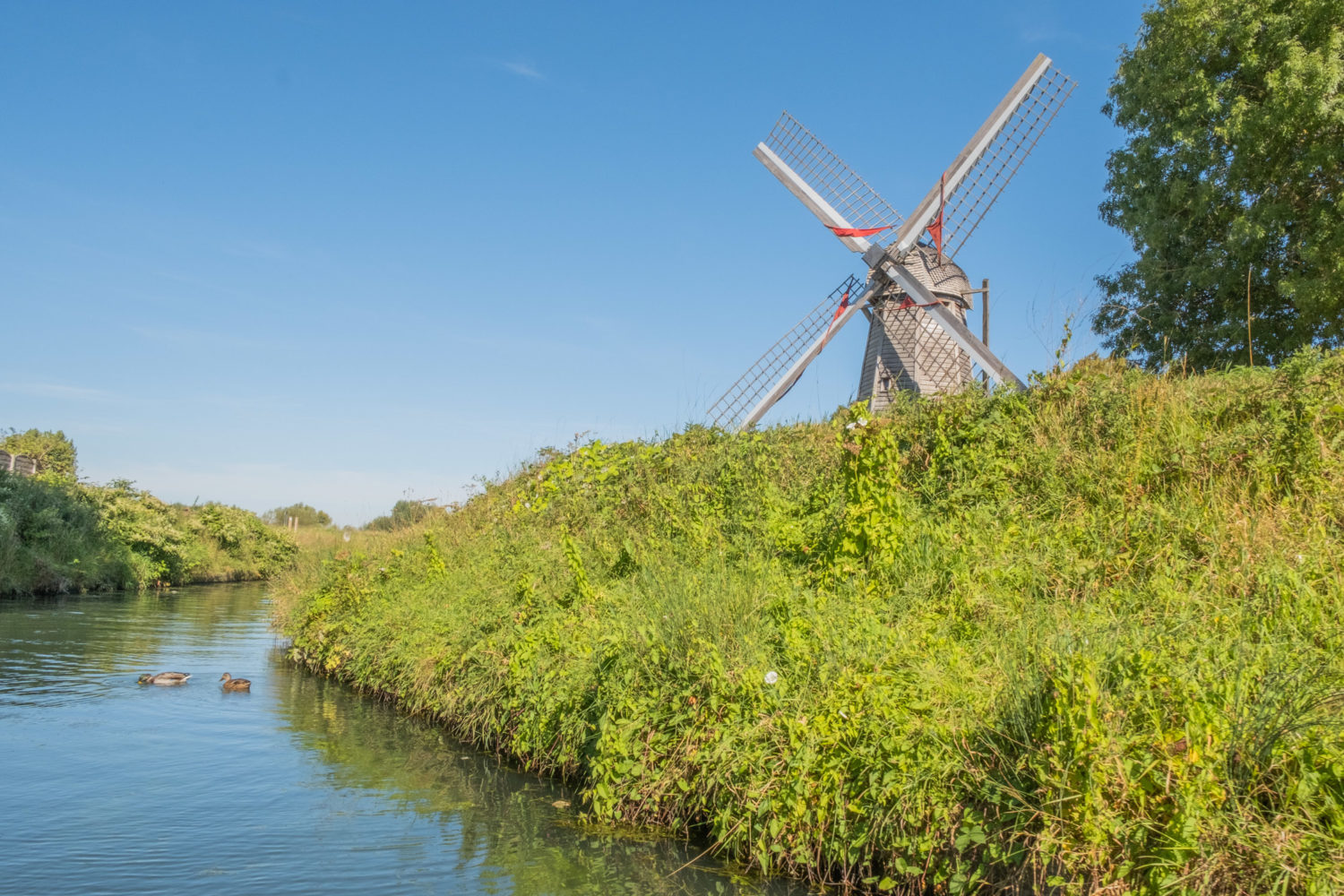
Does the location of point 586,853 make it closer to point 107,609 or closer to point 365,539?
point 365,539

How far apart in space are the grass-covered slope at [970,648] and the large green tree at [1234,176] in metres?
7.56

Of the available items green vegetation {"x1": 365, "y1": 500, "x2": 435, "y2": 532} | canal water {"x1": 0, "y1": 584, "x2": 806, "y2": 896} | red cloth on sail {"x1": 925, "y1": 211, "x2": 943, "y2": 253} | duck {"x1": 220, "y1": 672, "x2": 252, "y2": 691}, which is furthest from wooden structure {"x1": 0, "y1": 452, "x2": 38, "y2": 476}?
red cloth on sail {"x1": 925, "y1": 211, "x2": 943, "y2": 253}

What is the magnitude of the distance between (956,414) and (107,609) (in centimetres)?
1964

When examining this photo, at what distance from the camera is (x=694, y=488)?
10805 mm

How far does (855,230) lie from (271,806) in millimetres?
14216

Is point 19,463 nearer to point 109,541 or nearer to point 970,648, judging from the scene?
point 109,541

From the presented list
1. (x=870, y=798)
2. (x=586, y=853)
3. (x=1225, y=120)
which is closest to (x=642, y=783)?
(x=586, y=853)

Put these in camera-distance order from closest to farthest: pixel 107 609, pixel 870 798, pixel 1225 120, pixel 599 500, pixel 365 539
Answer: pixel 870 798, pixel 599 500, pixel 1225 120, pixel 365 539, pixel 107 609

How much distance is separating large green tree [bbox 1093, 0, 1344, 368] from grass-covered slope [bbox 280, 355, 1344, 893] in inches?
298

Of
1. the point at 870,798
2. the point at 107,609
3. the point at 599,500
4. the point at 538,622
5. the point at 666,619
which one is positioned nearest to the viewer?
the point at 870,798

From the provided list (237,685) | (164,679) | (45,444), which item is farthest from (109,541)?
(45,444)

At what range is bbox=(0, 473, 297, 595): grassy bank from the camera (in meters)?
22.5

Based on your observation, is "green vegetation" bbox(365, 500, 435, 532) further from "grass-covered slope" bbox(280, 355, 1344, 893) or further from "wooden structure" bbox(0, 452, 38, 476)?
"wooden structure" bbox(0, 452, 38, 476)

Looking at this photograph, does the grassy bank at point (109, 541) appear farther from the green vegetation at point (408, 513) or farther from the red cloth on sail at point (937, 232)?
the red cloth on sail at point (937, 232)
